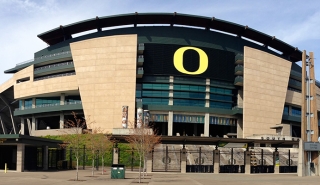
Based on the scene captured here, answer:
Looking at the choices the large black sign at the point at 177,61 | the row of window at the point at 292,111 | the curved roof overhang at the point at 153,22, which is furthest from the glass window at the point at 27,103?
the row of window at the point at 292,111

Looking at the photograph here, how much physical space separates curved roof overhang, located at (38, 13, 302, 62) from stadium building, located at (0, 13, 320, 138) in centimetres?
26

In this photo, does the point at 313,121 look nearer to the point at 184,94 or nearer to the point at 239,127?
the point at 184,94

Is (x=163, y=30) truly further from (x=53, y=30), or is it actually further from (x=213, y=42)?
(x=53, y=30)

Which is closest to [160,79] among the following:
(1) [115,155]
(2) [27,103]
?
(2) [27,103]

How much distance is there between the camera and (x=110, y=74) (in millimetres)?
95125

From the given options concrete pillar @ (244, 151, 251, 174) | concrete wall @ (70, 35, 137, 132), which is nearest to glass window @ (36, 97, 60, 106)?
concrete wall @ (70, 35, 137, 132)

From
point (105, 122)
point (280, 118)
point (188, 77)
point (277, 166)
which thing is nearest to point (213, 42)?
point (188, 77)

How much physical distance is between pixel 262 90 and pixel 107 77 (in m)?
39.3

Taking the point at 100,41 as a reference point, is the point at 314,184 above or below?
below

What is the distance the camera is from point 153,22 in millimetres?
106062

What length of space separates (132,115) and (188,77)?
1708 centimetres

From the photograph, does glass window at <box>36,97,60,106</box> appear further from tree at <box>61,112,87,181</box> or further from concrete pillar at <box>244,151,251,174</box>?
concrete pillar at <box>244,151,251,174</box>

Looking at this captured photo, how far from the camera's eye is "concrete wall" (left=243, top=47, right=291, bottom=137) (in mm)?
101062

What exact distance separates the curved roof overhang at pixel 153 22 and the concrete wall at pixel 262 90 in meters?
8.32
